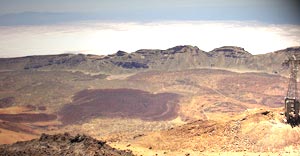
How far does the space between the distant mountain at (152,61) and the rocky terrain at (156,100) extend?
0.35 metres

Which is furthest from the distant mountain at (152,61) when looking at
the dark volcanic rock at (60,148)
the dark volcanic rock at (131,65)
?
the dark volcanic rock at (60,148)

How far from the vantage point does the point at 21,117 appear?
314 feet

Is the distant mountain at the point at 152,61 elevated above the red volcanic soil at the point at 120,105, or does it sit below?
above

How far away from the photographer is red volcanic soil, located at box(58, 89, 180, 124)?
98625mm

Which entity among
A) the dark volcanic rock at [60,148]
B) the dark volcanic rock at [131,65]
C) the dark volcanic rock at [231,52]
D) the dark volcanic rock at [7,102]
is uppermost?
the dark volcanic rock at [231,52]

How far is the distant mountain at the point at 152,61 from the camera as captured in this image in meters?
155

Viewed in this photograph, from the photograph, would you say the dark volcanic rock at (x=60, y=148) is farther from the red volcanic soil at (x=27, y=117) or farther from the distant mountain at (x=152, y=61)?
the distant mountain at (x=152, y=61)

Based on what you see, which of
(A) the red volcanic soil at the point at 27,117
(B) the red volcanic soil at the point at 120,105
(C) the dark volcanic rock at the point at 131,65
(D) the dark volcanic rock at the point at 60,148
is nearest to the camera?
(D) the dark volcanic rock at the point at 60,148

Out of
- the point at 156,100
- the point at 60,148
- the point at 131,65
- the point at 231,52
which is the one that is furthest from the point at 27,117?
the point at 231,52

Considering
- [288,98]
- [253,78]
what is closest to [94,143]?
[288,98]

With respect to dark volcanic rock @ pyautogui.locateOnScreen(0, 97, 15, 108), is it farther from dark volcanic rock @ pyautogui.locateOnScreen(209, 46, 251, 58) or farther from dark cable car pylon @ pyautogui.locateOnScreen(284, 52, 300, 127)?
dark cable car pylon @ pyautogui.locateOnScreen(284, 52, 300, 127)

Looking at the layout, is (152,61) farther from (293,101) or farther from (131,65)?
(293,101)

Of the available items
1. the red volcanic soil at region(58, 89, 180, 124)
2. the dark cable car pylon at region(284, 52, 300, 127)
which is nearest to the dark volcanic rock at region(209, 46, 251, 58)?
the red volcanic soil at region(58, 89, 180, 124)

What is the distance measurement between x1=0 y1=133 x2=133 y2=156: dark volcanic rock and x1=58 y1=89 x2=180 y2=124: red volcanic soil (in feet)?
188
